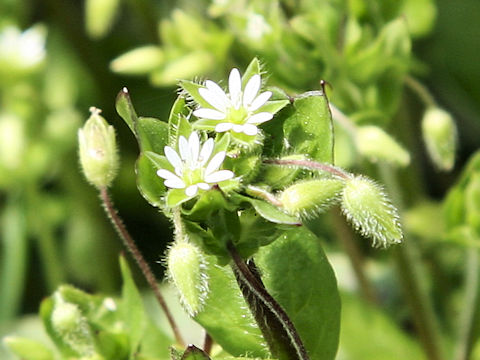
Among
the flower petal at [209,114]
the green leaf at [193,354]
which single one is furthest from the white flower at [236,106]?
the green leaf at [193,354]

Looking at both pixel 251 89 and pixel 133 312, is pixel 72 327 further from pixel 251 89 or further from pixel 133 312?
pixel 251 89

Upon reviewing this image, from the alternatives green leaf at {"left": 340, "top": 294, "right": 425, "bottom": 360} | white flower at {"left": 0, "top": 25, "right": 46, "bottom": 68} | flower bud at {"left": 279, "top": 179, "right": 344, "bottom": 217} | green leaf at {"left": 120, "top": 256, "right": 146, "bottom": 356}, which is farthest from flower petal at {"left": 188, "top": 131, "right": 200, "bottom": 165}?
white flower at {"left": 0, "top": 25, "right": 46, "bottom": 68}

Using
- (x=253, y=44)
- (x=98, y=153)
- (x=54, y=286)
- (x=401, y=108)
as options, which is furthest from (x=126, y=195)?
(x=98, y=153)

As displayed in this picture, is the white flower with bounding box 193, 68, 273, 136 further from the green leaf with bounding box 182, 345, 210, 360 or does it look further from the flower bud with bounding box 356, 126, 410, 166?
the flower bud with bounding box 356, 126, 410, 166

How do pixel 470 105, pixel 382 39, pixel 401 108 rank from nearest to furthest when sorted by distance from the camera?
pixel 382 39
pixel 401 108
pixel 470 105

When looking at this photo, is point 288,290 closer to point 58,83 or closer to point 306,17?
point 306,17

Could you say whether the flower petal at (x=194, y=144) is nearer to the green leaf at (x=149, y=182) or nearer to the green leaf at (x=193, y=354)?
the green leaf at (x=149, y=182)
